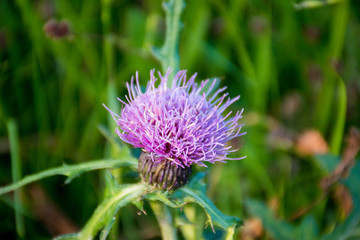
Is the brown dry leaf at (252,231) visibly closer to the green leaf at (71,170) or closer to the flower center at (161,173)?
the flower center at (161,173)

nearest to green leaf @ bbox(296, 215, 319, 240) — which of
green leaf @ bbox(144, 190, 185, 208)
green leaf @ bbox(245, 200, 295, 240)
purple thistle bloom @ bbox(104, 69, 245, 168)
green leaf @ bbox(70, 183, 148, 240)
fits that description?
green leaf @ bbox(245, 200, 295, 240)

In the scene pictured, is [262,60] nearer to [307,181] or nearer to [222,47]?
[222,47]

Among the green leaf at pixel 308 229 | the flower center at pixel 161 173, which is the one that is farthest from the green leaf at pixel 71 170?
the green leaf at pixel 308 229

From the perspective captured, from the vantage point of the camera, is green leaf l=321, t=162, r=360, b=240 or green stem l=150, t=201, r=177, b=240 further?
green leaf l=321, t=162, r=360, b=240

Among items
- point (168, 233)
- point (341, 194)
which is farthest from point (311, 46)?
point (168, 233)

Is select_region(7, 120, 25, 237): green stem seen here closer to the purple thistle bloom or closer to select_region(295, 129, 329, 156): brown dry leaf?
the purple thistle bloom
